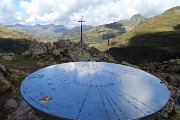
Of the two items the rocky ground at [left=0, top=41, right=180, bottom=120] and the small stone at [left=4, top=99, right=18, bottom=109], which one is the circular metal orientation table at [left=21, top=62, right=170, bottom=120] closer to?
the rocky ground at [left=0, top=41, right=180, bottom=120]

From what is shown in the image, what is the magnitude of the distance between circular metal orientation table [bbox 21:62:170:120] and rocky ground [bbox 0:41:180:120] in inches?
157

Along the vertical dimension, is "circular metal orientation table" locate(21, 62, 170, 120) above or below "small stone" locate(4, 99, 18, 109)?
above

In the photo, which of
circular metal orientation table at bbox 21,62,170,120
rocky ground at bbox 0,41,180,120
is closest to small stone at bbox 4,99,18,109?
rocky ground at bbox 0,41,180,120

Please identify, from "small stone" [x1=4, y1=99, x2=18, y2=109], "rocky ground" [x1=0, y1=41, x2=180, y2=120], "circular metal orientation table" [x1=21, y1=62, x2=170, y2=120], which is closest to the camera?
"circular metal orientation table" [x1=21, y1=62, x2=170, y2=120]

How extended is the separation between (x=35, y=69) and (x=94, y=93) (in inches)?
765

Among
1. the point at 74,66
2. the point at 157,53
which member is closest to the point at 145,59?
the point at 157,53

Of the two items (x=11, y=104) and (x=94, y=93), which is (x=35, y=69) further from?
(x=94, y=93)

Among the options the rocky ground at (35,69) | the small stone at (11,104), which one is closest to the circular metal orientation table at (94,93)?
the rocky ground at (35,69)

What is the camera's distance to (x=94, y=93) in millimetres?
11266

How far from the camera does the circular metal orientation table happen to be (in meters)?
9.63

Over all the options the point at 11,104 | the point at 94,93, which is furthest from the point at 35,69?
the point at 94,93

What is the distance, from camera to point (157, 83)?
13.6 m

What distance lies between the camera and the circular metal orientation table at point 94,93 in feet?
31.6

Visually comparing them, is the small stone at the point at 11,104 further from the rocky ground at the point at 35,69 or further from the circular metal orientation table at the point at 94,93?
the circular metal orientation table at the point at 94,93
